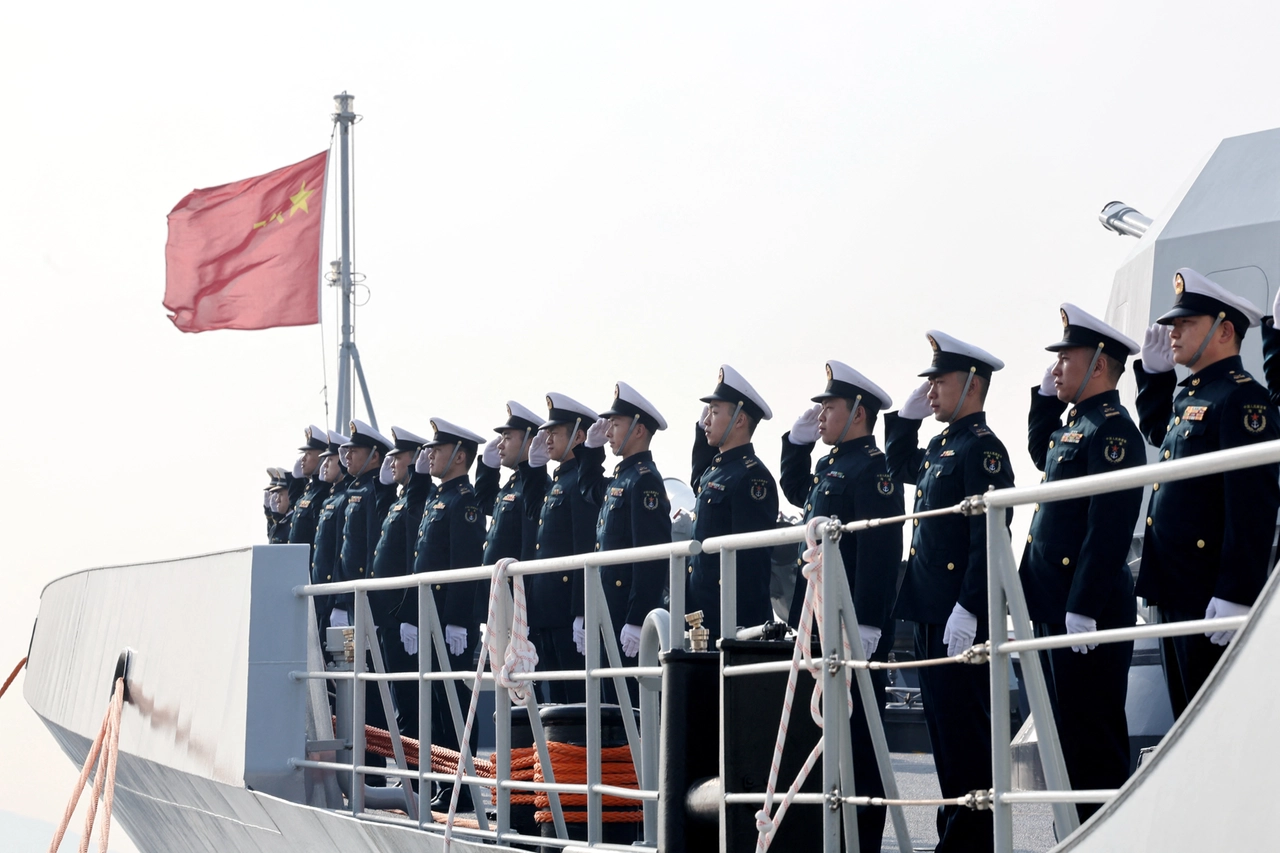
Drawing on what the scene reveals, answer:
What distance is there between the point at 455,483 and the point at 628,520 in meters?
1.81

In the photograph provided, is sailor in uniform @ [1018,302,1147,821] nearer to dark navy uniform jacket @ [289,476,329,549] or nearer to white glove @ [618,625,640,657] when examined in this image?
white glove @ [618,625,640,657]

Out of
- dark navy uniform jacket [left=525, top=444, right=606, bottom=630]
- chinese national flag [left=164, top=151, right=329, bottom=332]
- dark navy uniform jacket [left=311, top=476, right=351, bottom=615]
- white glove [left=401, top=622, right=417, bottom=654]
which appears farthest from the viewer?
chinese national flag [left=164, top=151, right=329, bottom=332]

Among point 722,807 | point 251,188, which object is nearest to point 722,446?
point 722,807

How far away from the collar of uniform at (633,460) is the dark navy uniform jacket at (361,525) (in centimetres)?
256

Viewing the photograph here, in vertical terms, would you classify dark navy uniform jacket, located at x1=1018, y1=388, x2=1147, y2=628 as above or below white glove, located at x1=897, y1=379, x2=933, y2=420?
below

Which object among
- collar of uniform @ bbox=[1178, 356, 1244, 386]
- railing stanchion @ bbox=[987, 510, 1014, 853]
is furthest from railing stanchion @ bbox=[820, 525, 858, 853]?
collar of uniform @ bbox=[1178, 356, 1244, 386]

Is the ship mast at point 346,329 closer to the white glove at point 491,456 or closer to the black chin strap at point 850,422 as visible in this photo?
the white glove at point 491,456

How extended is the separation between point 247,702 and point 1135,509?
335 cm

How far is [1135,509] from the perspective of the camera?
4.32 meters

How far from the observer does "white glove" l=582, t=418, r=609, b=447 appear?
270 inches

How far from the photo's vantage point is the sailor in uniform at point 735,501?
598 centimetres

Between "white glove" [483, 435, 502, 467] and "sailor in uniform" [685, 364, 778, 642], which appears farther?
"white glove" [483, 435, 502, 467]

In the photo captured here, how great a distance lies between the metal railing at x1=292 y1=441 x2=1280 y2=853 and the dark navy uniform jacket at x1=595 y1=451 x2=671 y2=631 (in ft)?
4.03

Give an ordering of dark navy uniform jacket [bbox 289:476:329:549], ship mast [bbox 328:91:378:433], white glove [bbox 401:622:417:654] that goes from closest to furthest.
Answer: white glove [bbox 401:622:417:654] → dark navy uniform jacket [bbox 289:476:329:549] → ship mast [bbox 328:91:378:433]
